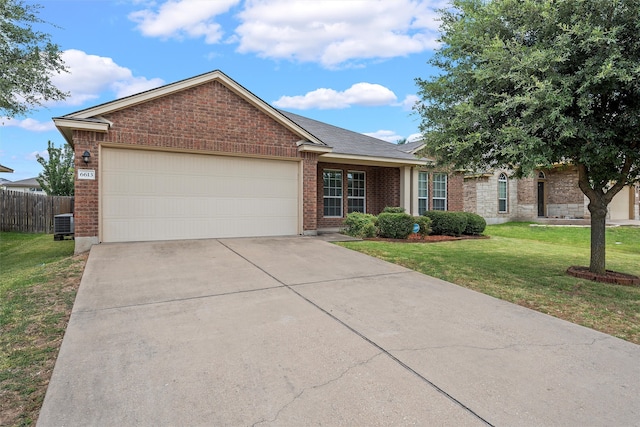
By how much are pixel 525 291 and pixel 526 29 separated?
4292mm

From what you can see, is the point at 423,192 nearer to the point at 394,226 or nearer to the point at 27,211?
the point at 394,226

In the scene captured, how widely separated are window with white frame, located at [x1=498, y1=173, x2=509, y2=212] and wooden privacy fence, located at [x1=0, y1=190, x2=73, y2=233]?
23.1m

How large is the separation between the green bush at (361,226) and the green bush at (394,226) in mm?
262

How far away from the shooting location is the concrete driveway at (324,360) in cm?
246

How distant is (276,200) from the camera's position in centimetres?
1091

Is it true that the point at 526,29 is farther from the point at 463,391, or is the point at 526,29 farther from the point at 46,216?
the point at 46,216

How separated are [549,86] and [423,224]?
791 centimetres

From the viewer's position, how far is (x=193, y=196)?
383 inches

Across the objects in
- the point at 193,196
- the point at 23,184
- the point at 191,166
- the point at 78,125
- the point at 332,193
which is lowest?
the point at 193,196

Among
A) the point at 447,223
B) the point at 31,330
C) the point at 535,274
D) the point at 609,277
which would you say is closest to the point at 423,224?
the point at 447,223

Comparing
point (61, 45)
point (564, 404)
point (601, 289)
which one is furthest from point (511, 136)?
point (61, 45)

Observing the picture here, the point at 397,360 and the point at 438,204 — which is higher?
the point at 438,204

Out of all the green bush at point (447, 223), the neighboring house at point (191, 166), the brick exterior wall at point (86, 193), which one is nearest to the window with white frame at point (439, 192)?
the green bush at point (447, 223)

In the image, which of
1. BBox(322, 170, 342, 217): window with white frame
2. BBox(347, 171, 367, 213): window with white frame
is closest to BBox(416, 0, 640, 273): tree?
BBox(322, 170, 342, 217): window with white frame
